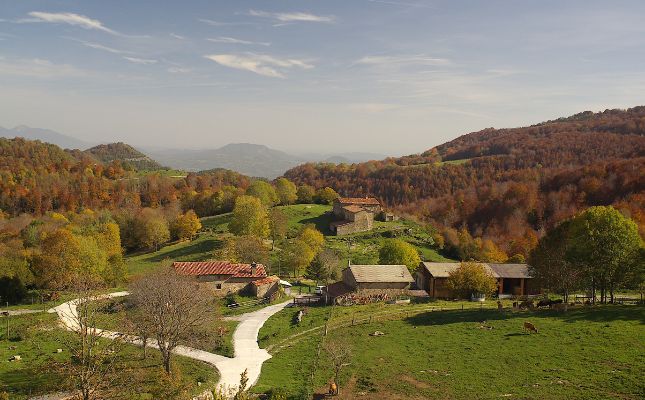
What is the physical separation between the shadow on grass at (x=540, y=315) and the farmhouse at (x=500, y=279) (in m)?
10.4

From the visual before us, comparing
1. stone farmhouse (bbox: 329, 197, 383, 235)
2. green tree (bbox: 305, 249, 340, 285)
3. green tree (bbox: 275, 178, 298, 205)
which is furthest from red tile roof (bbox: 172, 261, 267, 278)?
green tree (bbox: 275, 178, 298, 205)

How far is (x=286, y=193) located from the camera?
4756 inches

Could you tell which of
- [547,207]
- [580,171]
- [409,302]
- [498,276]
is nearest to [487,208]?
[547,207]

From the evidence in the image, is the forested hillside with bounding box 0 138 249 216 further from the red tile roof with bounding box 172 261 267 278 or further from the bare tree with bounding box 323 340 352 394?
the bare tree with bounding box 323 340 352 394

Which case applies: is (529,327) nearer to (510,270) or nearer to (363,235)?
(510,270)

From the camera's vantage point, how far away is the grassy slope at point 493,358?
25812 mm

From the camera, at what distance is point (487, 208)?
441ft

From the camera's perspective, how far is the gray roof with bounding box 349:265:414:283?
52.1m

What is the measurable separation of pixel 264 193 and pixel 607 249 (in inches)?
3284

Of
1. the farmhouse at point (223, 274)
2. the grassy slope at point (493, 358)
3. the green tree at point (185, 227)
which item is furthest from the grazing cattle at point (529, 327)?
the green tree at point (185, 227)

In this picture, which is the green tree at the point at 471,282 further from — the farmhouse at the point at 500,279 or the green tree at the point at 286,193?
the green tree at the point at 286,193

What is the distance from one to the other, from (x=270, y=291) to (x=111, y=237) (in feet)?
127

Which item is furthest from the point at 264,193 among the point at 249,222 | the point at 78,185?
the point at 78,185

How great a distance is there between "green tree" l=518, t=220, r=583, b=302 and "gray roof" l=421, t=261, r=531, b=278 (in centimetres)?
530
